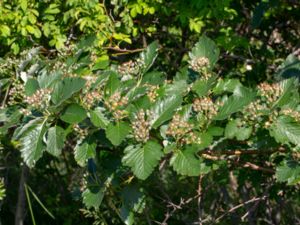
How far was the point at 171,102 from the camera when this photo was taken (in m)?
2.52

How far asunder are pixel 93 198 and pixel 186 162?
455 mm

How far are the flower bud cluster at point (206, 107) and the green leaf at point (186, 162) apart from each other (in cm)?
16

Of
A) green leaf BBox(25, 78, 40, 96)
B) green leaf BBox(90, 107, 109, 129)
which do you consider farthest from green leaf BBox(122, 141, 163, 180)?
green leaf BBox(25, 78, 40, 96)

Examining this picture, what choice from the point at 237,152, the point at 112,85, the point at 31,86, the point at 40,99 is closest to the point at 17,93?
the point at 31,86

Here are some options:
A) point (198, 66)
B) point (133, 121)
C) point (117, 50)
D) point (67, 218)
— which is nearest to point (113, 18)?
point (117, 50)

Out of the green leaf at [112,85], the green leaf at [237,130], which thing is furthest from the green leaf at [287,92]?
the green leaf at [112,85]

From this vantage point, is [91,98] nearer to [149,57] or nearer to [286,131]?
[149,57]

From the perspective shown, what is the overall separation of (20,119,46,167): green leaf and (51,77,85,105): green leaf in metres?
0.12

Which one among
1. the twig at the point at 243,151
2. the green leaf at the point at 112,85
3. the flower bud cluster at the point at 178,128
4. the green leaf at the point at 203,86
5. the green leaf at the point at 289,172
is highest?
the green leaf at the point at 112,85

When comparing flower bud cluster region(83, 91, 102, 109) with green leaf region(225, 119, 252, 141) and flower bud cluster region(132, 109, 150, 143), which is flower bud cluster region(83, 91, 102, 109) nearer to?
flower bud cluster region(132, 109, 150, 143)

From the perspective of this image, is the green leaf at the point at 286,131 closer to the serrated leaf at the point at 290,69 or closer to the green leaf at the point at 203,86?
the green leaf at the point at 203,86

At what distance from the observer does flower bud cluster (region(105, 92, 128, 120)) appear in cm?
247

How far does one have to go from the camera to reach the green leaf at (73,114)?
2.45 m

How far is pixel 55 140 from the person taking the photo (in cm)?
248
